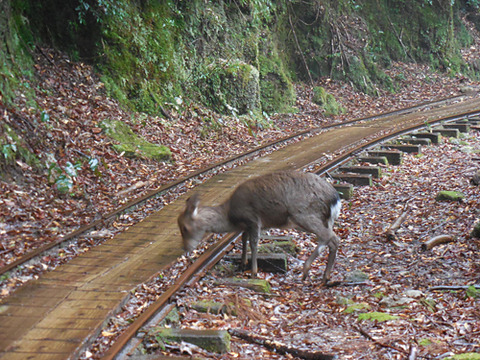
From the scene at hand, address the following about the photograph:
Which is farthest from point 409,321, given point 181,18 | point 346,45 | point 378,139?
point 346,45

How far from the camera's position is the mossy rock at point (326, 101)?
85.1 feet

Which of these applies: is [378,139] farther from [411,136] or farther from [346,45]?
[346,45]

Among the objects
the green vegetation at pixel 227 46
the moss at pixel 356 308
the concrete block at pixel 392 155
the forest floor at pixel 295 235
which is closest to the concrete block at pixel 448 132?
the forest floor at pixel 295 235

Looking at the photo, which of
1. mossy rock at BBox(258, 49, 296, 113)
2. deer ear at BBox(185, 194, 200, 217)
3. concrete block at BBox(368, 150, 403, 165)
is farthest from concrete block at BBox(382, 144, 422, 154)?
deer ear at BBox(185, 194, 200, 217)

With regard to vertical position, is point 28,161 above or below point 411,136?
above

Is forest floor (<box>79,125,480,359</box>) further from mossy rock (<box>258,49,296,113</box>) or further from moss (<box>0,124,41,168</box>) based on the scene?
mossy rock (<box>258,49,296,113</box>)

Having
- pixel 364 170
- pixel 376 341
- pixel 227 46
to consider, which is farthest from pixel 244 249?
pixel 227 46

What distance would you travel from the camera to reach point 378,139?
17.9 meters

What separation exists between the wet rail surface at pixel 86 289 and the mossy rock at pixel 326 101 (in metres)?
12.7

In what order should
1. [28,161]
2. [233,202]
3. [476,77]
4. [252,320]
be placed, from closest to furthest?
[252,320]
[233,202]
[28,161]
[476,77]

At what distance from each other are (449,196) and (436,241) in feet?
7.97

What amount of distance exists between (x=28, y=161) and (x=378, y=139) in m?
10.5

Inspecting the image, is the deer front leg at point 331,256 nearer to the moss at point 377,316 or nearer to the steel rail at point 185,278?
the moss at point 377,316

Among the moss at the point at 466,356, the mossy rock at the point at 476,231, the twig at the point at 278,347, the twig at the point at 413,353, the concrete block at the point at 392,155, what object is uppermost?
the twig at the point at 278,347
